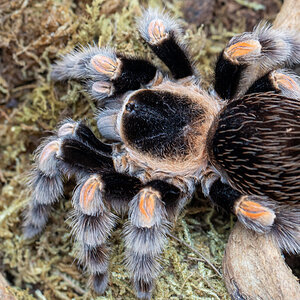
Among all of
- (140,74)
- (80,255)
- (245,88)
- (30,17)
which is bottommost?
(80,255)

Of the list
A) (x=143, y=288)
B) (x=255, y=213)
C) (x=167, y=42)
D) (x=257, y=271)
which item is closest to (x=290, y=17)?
(x=167, y=42)

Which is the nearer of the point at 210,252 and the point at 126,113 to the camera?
the point at 126,113

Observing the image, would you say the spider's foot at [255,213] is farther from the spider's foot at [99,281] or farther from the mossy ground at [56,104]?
the spider's foot at [99,281]

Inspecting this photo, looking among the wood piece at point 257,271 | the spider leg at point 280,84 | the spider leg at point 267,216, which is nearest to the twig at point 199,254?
the wood piece at point 257,271

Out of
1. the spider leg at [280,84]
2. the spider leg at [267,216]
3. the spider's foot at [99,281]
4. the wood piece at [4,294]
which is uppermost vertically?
the spider leg at [280,84]

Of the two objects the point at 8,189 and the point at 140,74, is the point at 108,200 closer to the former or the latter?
the point at 140,74

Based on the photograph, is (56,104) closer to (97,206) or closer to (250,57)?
(97,206)

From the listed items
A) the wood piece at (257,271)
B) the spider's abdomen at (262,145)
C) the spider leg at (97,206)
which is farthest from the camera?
the spider leg at (97,206)

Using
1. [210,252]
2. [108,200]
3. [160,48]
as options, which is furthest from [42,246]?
[160,48]
